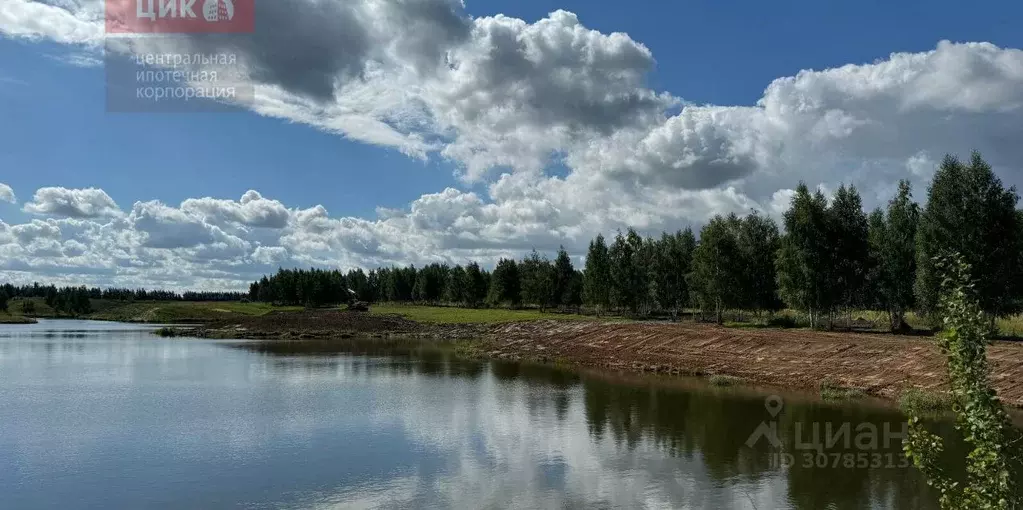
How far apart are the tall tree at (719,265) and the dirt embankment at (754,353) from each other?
13.6 m

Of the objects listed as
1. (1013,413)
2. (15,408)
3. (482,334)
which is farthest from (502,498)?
(482,334)

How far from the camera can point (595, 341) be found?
235ft

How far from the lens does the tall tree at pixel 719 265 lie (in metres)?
79.2

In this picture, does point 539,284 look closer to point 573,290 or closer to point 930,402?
point 573,290

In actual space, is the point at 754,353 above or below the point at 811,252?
below

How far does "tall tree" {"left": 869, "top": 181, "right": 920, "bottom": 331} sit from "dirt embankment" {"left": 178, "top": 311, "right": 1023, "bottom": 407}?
12553 millimetres

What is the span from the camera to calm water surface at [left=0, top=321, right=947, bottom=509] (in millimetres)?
20219

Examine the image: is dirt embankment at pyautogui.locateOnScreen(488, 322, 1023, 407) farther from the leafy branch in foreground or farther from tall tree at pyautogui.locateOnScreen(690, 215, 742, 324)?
the leafy branch in foreground

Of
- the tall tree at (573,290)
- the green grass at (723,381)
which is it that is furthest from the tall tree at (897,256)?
the tall tree at (573,290)

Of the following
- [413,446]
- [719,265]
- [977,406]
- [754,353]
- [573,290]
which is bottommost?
[413,446]

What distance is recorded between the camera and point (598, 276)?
360 feet

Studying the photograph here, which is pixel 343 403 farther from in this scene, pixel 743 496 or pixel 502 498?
pixel 743 496

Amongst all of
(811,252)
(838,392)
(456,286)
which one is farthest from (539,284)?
(838,392)

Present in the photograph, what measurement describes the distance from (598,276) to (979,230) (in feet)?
209
